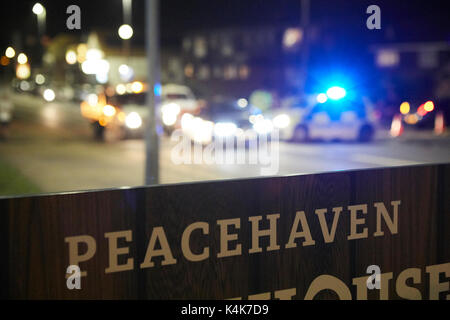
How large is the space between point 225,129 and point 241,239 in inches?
675

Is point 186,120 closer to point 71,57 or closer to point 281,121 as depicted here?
point 281,121

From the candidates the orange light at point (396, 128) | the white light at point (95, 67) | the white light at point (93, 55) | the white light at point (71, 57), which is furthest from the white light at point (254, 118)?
the white light at point (93, 55)

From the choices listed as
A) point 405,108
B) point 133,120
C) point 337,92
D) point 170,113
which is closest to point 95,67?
point 405,108

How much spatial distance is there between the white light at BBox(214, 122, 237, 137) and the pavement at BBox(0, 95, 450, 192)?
1395mm

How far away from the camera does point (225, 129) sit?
65.3ft

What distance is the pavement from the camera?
39.2ft

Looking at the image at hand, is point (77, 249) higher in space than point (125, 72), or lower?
lower

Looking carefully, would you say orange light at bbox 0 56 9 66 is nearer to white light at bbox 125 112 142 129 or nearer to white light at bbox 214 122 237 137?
white light at bbox 125 112 142 129

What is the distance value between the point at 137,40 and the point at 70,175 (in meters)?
69.6

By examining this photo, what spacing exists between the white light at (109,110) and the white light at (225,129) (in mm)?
3121

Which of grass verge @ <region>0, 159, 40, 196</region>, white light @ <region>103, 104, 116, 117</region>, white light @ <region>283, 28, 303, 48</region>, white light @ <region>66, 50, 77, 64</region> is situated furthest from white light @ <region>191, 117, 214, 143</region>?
white light @ <region>66, 50, 77, 64</region>

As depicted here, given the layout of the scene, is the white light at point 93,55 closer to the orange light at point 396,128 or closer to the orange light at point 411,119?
the orange light at point 411,119

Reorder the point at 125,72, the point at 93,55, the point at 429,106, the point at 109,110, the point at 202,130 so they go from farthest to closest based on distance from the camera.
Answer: the point at 125,72 < the point at 93,55 < the point at 429,106 < the point at 109,110 < the point at 202,130
